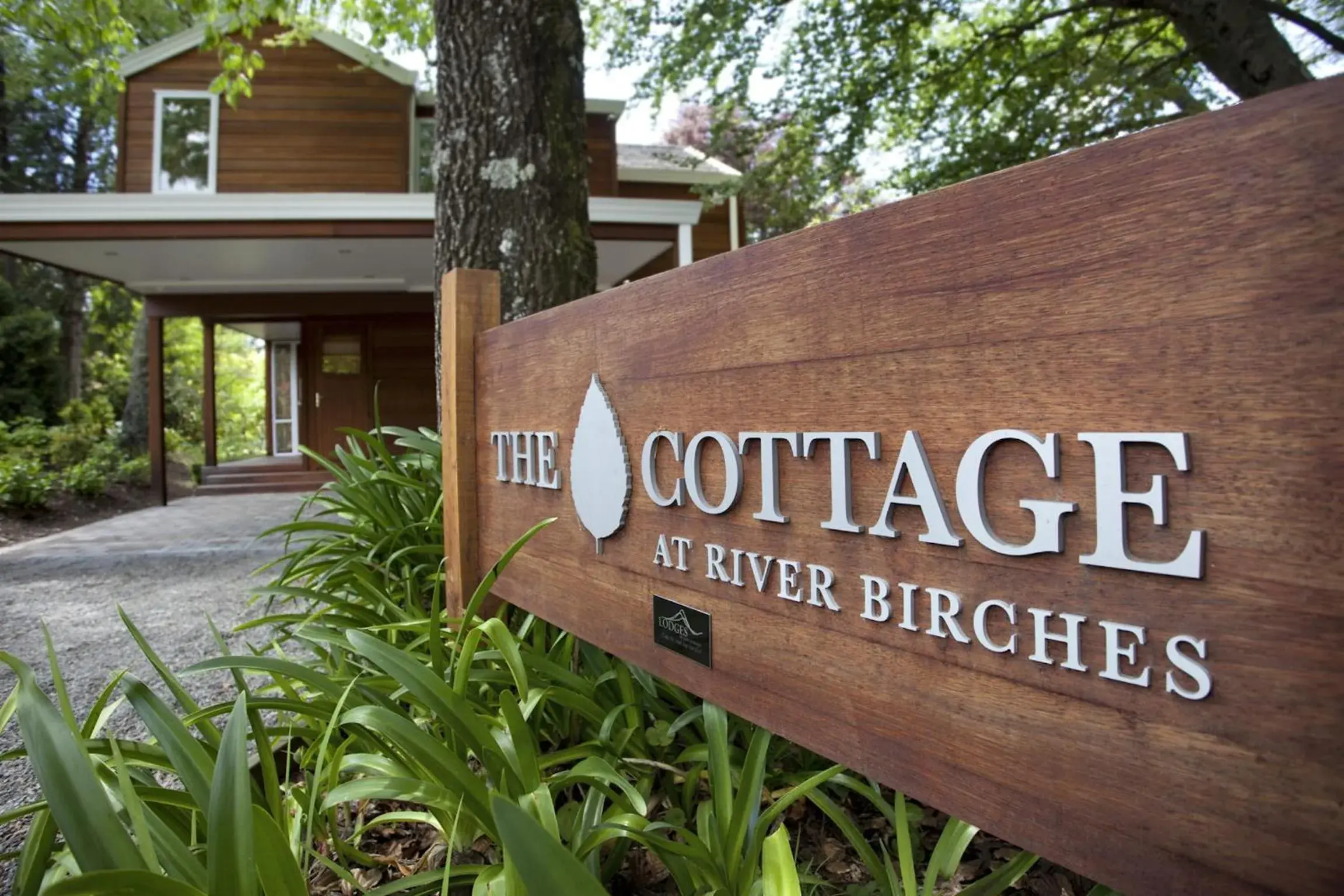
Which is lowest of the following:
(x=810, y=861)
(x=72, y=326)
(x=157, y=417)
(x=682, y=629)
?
(x=810, y=861)

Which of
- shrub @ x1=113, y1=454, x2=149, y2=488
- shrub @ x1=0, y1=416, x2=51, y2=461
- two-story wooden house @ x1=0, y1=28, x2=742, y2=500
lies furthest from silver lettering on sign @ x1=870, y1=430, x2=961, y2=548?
shrub @ x1=113, y1=454, x2=149, y2=488

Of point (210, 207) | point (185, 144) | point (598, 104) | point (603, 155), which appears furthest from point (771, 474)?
point (185, 144)

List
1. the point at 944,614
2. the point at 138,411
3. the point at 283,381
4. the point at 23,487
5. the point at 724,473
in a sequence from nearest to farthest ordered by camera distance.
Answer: the point at 944,614 < the point at 724,473 < the point at 23,487 < the point at 138,411 < the point at 283,381

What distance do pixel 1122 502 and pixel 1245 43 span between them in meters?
7.14

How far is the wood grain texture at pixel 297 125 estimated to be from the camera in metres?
10.2

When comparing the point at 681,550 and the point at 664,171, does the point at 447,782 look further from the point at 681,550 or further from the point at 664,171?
the point at 664,171

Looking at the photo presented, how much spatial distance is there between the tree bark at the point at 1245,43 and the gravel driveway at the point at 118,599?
7545 mm

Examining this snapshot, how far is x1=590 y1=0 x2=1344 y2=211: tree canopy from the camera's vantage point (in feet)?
24.8

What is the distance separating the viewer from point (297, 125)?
10.4m

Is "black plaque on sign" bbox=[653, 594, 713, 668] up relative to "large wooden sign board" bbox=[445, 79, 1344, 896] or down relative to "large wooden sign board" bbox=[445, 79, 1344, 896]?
down

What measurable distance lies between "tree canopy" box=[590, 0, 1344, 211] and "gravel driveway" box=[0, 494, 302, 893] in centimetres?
635

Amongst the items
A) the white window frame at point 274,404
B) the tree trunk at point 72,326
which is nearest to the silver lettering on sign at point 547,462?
the white window frame at point 274,404

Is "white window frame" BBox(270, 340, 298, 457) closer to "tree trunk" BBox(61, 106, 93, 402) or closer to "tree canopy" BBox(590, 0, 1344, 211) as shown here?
"tree trunk" BBox(61, 106, 93, 402)

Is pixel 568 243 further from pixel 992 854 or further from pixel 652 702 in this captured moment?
pixel 992 854
